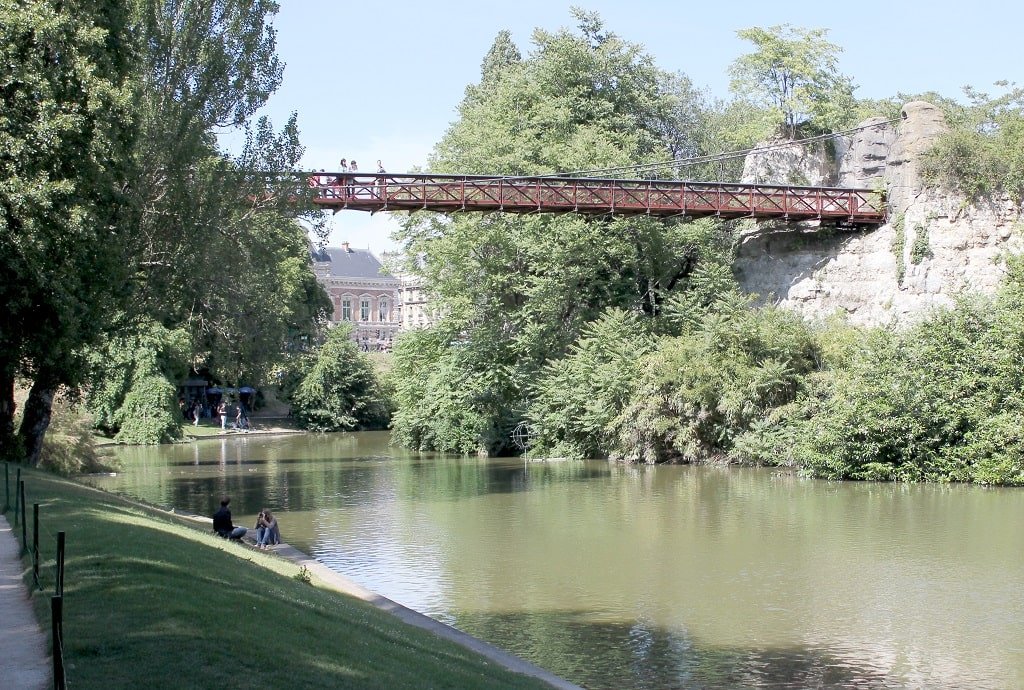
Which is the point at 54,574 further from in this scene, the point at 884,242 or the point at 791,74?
the point at 791,74

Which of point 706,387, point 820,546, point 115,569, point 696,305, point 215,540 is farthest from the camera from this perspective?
point 696,305

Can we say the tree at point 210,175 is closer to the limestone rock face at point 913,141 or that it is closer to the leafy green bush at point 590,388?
the leafy green bush at point 590,388

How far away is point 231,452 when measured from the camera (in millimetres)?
50250

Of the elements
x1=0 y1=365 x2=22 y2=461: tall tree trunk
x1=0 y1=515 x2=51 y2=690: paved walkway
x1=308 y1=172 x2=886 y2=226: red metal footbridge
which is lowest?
x1=0 y1=515 x2=51 y2=690: paved walkway

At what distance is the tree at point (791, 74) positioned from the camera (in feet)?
177

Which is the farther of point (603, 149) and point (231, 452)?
point (231, 452)

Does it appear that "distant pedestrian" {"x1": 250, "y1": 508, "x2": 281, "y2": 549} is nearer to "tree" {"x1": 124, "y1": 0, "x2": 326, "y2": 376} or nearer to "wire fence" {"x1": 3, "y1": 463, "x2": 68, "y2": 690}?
"wire fence" {"x1": 3, "y1": 463, "x2": 68, "y2": 690}

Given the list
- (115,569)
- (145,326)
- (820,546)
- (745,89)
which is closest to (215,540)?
(115,569)

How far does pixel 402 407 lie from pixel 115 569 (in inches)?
1546

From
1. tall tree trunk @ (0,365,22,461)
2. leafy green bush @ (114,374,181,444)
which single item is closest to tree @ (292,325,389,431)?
leafy green bush @ (114,374,181,444)

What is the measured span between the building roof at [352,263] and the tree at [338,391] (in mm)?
46543

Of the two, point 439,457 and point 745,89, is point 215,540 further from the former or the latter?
point 745,89

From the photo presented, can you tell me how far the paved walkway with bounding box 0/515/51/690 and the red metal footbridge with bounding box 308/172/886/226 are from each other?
2865 centimetres

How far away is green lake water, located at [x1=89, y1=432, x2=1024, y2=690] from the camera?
1323cm
